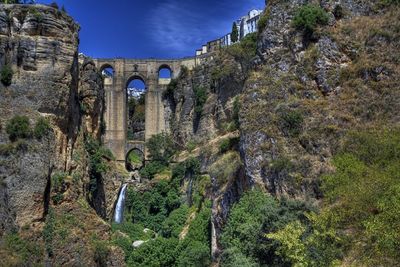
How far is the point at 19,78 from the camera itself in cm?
3909

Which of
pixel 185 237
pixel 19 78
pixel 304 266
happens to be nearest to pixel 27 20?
pixel 19 78

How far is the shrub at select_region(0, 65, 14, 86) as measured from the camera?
38.5 metres

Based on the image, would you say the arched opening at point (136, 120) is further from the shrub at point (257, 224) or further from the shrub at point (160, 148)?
the shrub at point (257, 224)

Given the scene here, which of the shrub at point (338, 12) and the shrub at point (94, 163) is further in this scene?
the shrub at point (94, 163)

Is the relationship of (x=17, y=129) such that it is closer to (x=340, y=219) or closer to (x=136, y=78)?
(x=340, y=219)

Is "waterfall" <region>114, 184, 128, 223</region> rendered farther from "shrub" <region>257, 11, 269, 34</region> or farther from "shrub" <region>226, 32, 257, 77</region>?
"shrub" <region>257, 11, 269, 34</region>

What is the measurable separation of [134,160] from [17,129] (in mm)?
34854

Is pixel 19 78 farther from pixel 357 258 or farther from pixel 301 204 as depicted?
pixel 357 258

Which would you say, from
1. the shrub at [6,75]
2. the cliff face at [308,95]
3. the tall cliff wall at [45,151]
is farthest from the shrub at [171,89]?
the shrub at [6,75]

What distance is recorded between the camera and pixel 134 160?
7150 cm

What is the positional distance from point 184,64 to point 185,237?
32.5 metres

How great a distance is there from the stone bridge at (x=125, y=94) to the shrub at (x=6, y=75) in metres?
26.2

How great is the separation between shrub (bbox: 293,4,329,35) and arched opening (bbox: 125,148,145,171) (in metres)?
34.5

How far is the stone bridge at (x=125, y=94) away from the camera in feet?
213
